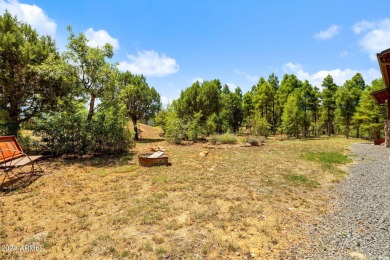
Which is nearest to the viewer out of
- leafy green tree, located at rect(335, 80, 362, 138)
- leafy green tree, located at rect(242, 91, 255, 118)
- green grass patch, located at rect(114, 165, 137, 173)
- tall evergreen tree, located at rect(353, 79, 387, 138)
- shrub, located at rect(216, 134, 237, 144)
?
green grass patch, located at rect(114, 165, 137, 173)

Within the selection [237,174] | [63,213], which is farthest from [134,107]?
[63,213]

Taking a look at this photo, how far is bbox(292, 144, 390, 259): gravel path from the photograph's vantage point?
10.9 feet

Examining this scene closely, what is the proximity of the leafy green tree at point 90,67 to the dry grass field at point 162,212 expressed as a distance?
5.04 metres

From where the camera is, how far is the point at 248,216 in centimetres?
465

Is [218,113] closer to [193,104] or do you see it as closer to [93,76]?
[193,104]

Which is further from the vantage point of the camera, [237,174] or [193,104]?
[193,104]

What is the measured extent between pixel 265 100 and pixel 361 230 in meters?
29.2

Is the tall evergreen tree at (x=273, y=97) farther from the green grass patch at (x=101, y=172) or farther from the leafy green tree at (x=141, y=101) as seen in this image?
the green grass patch at (x=101, y=172)

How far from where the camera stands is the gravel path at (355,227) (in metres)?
3.32

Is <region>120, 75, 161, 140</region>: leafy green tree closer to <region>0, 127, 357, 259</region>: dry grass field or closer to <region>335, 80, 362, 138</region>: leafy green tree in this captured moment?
<region>0, 127, 357, 259</region>: dry grass field

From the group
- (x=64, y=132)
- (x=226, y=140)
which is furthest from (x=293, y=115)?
(x=64, y=132)

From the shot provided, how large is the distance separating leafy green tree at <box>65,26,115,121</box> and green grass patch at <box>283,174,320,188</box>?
9977mm

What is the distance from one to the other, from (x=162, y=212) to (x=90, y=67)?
388 inches

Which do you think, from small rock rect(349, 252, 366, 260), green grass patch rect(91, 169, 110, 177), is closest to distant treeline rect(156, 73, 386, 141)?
green grass patch rect(91, 169, 110, 177)
